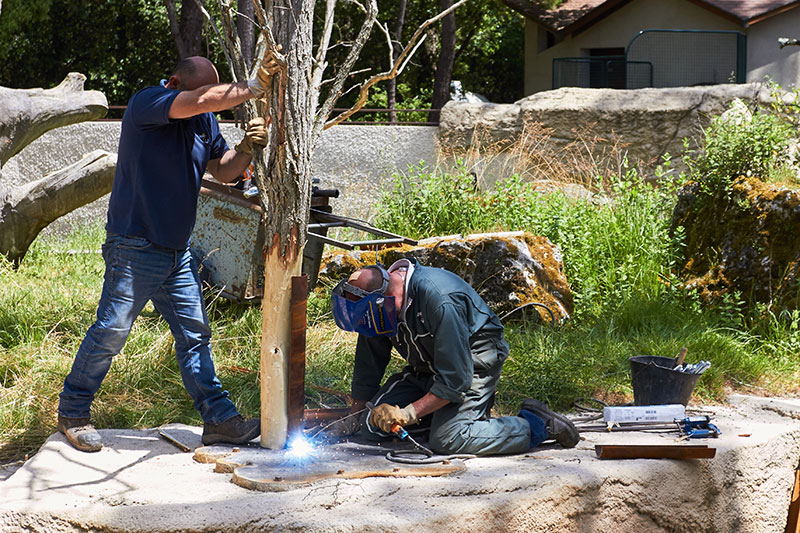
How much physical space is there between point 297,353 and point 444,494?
3.22 ft

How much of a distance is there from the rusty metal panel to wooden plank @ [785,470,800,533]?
333cm

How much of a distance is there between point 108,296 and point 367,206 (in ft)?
17.1

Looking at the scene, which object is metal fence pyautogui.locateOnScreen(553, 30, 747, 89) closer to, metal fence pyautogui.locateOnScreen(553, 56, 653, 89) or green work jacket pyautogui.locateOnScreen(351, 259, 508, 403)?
metal fence pyautogui.locateOnScreen(553, 56, 653, 89)

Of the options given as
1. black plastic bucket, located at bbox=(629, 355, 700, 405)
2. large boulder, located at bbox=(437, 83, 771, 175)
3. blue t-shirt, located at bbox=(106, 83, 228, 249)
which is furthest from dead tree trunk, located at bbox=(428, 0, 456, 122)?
blue t-shirt, located at bbox=(106, 83, 228, 249)

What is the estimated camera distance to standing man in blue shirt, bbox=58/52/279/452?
378 cm

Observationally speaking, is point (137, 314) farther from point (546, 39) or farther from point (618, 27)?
point (546, 39)

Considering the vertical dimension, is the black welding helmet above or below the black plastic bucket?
above

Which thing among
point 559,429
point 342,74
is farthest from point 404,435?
point 342,74

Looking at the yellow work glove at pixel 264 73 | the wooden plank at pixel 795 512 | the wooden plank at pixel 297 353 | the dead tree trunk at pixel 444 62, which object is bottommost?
the wooden plank at pixel 795 512

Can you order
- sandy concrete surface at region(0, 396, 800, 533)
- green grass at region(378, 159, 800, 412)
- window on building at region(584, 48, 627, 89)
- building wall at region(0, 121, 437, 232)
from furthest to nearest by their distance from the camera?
window on building at region(584, 48, 627, 89)
building wall at region(0, 121, 437, 232)
green grass at region(378, 159, 800, 412)
sandy concrete surface at region(0, 396, 800, 533)

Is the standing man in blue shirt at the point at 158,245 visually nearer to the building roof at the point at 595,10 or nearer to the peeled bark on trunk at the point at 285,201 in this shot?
the peeled bark on trunk at the point at 285,201

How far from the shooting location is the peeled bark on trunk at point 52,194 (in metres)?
7.09

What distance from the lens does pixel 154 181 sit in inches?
150

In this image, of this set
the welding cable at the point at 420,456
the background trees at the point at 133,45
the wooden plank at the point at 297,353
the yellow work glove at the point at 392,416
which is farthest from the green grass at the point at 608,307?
the background trees at the point at 133,45
